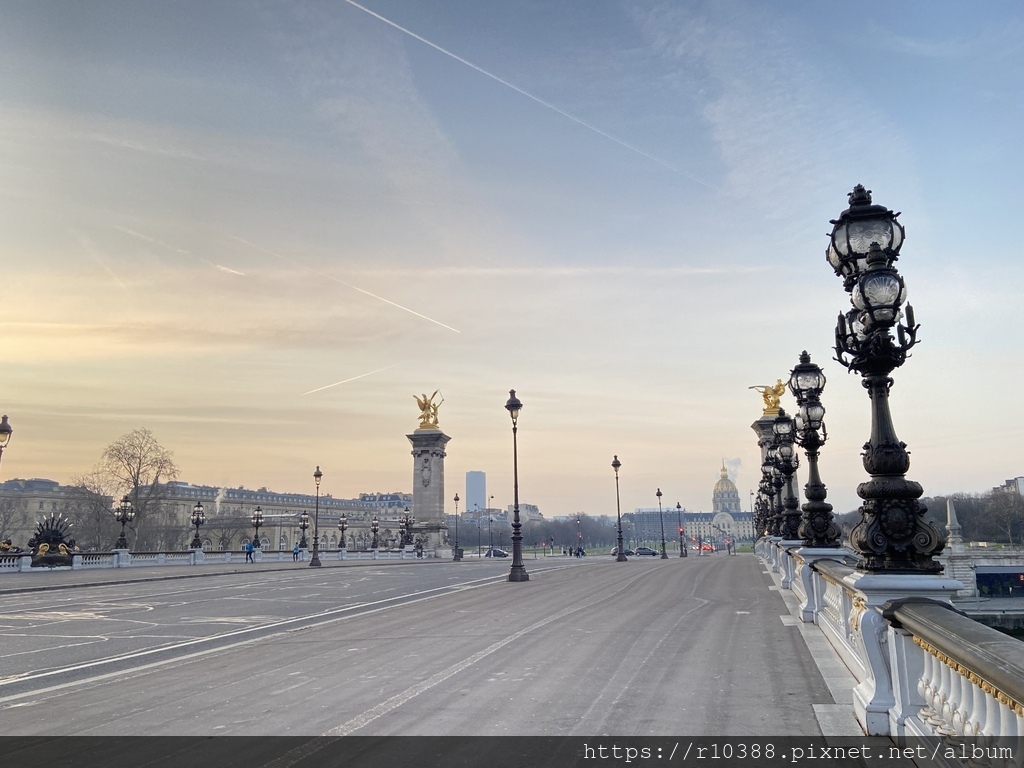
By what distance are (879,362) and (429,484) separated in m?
66.6

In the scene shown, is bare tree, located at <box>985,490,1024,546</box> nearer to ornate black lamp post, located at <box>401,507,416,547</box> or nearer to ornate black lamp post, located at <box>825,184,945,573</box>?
ornate black lamp post, located at <box>401,507,416,547</box>

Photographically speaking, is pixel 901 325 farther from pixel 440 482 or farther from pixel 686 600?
pixel 440 482

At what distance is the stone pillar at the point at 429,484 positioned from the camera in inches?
2736

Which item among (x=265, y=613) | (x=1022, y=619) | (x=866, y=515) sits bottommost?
(x=1022, y=619)

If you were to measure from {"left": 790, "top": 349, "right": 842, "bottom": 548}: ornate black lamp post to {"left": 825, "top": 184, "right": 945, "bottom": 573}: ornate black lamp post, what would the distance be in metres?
6.03

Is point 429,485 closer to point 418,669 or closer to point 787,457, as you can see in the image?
point 787,457

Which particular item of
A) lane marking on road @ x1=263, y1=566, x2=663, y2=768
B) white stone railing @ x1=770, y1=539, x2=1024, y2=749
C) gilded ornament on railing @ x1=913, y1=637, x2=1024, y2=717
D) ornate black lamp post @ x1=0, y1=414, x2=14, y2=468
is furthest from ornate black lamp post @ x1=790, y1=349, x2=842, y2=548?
ornate black lamp post @ x1=0, y1=414, x2=14, y2=468

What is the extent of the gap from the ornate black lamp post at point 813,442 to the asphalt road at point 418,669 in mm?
1877

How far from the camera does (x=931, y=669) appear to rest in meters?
5.03

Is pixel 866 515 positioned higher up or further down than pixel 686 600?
higher up

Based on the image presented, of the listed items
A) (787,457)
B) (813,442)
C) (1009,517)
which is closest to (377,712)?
(813,442)
